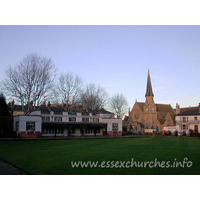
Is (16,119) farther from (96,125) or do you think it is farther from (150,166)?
(150,166)

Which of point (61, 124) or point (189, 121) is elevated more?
point (189, 121)

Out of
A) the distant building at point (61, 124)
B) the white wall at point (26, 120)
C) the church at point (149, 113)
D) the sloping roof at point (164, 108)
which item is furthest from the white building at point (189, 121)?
the sloping roof at point (164, 108)

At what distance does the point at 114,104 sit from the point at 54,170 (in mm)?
57801

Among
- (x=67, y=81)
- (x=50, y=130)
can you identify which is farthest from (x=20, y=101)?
Answer: (x=67, y=81)

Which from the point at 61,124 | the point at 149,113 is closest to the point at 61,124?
the point at 61,124

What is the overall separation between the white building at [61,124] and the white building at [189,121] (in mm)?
15844

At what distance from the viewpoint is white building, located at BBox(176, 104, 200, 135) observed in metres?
50.3

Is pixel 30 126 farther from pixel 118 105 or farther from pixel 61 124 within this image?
pixel 118 105

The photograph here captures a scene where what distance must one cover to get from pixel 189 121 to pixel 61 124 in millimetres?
29650

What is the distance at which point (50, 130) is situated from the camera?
42.6 m

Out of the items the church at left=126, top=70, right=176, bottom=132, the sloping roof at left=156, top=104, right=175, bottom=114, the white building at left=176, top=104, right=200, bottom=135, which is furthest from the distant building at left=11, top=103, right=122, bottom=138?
the sloping roof at left=156, top=104, right=175, bottom=114

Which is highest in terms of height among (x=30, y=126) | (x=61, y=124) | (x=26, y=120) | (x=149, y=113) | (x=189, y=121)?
(x=149, y=113)

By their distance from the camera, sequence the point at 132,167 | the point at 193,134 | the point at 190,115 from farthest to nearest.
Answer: the point at 190,115 < the point at 193,134 < the point at 132,167

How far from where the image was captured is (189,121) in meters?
51.5
